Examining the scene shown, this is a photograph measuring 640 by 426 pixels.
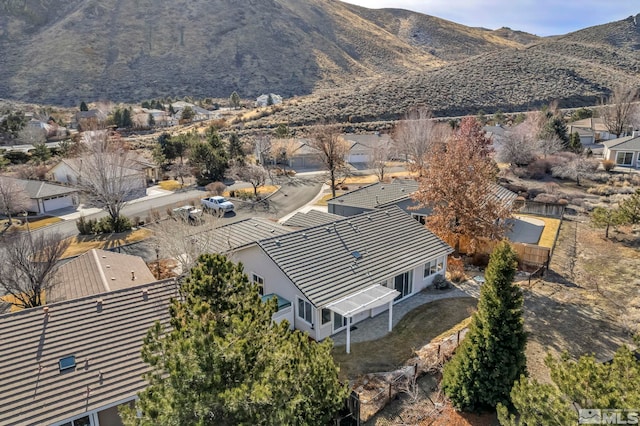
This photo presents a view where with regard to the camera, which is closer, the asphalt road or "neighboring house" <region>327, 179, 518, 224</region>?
the asphalt road

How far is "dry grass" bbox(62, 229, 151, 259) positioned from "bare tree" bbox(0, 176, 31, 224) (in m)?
8.01

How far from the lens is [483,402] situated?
40.7 feet

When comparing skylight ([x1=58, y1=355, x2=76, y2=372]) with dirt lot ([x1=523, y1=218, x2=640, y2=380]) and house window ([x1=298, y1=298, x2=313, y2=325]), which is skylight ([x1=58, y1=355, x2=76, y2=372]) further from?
dirt lot ([x1=523, y1=218, x2=640, y2=380])

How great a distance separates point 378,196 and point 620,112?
53.7 meters

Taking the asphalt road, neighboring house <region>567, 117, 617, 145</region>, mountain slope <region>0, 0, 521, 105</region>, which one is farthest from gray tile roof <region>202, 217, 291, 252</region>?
mountain slope <region>0, 0, 521, 105</region>

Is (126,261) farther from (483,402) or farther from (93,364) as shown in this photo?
(483,402)

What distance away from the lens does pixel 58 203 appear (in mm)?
39938

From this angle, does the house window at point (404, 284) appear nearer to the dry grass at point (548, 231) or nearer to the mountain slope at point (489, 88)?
the dry grass at point (548, 231)

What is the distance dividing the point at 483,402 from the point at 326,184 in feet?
125

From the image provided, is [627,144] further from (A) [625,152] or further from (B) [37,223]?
(B) [37,223]

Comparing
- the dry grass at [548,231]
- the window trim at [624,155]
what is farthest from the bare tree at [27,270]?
the window trim at [624,155]

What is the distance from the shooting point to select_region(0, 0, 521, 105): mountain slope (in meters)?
112

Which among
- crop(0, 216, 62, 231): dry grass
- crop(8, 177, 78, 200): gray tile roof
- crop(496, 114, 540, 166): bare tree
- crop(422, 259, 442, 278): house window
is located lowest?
crop(0, 216, 62, 231): dry grass

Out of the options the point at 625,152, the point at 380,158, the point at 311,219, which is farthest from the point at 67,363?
the point at 625,152
